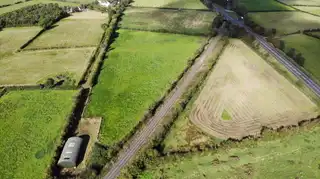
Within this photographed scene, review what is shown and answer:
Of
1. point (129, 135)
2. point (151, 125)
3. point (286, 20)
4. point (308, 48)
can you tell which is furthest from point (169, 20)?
point (129, 135)

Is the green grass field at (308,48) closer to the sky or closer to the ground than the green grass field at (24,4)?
closer to the ground

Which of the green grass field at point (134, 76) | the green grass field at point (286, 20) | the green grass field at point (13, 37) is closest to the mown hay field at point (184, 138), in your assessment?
the green grass field at point (134, 76)

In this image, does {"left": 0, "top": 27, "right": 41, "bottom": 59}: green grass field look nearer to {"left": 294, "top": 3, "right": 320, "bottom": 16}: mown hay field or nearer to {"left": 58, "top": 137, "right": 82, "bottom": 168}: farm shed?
{"left": 58, "top": 137, "right": 82, "bottom": 168}: farm shed

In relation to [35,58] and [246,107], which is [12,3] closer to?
[35,58]

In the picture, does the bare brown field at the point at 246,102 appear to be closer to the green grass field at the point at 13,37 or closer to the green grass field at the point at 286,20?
the green grass field at the point at 286,20

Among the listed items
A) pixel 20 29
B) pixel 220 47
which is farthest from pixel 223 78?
pixel 20 29

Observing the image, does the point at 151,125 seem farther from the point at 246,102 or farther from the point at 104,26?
the point at 104,26

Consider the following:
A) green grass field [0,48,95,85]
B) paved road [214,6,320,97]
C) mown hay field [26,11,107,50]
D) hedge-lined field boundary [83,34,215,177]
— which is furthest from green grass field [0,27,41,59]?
paved road [214,6,320,97]
